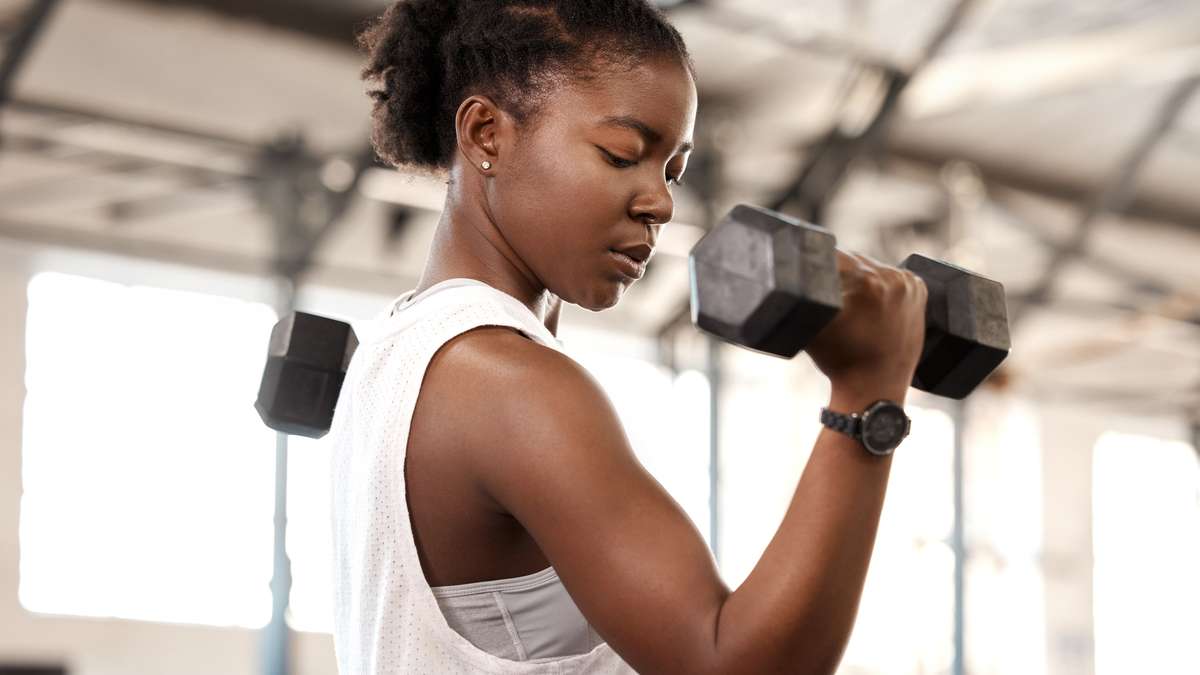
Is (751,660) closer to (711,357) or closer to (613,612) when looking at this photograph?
(613,612)

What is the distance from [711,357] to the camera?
1002cm

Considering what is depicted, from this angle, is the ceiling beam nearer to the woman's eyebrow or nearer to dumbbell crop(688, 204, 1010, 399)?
the woman's eyebrow

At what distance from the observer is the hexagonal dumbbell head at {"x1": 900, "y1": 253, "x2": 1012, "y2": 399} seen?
1.16 m

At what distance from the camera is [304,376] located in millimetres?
1716

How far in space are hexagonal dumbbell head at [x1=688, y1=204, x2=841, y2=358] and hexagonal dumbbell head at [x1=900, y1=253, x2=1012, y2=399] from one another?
151 millimetres

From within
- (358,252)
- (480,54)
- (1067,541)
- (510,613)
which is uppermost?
(1067,541)

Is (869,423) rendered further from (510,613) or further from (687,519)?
(510,613)

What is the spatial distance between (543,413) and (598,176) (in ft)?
0.77

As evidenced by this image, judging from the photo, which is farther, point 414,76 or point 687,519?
point 414,76

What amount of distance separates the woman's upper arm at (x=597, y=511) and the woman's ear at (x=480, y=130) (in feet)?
0.80

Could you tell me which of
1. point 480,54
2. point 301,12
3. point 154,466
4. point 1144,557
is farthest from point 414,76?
point 1144,557

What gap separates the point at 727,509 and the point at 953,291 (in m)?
10.1

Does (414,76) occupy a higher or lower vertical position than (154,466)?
lower

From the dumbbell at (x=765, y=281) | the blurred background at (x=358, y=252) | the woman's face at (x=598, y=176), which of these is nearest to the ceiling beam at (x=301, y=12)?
the blurred background at (x=358, y=252)
